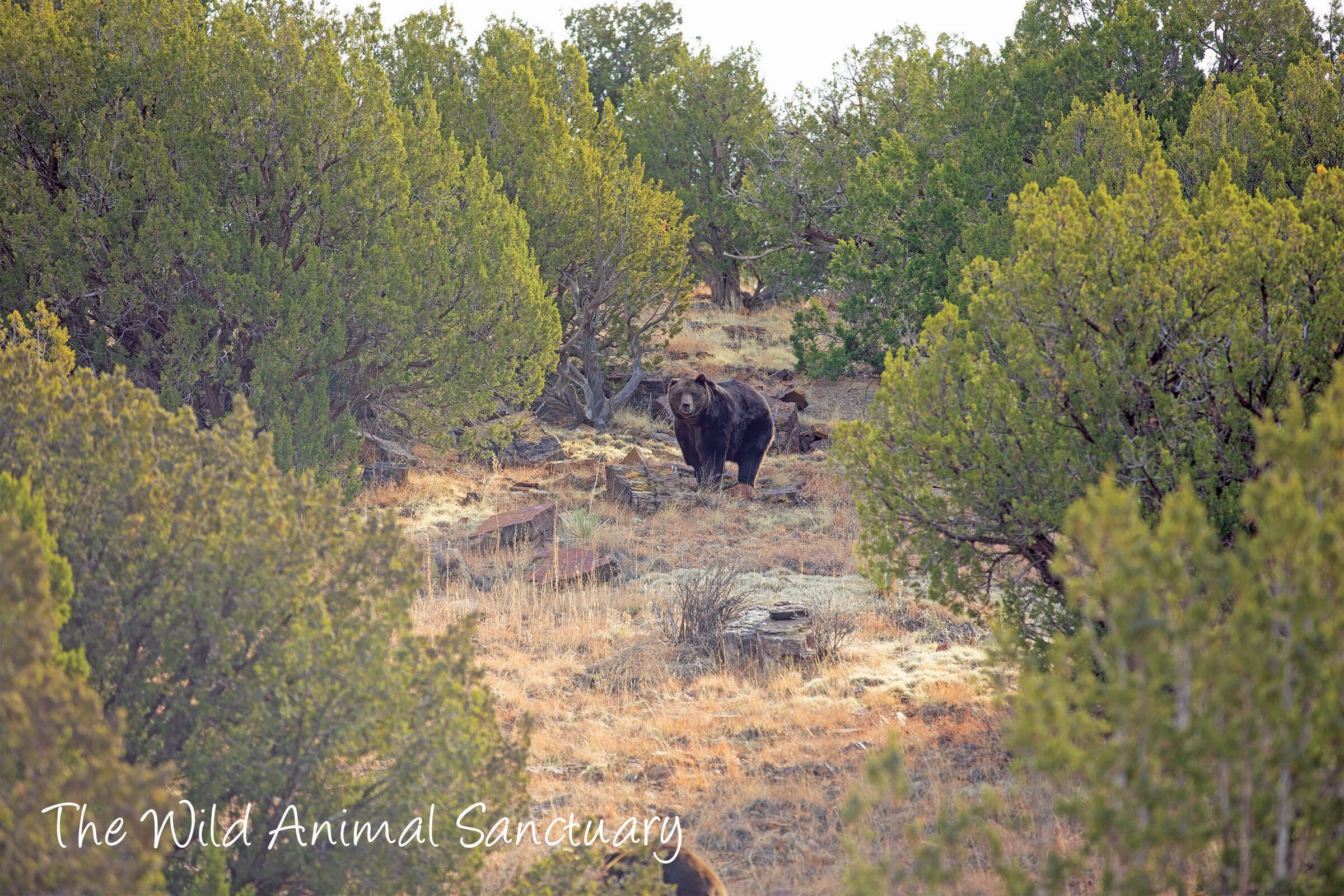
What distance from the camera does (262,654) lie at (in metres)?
3.48

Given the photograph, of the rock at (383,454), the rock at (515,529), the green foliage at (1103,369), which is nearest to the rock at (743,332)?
the rock at (383,454)

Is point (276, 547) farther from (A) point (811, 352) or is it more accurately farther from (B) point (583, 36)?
(B) point (583, 36)

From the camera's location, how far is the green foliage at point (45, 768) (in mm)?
2209

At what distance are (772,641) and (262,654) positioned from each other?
14.5ft

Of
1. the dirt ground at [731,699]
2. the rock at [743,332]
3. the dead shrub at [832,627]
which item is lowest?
the dirt ground at [731,699]

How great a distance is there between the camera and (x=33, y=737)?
225 centimetres

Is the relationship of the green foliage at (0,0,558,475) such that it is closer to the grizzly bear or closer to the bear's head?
the bear's head

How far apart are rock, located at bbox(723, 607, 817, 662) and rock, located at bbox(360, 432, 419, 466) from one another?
28.1 feet

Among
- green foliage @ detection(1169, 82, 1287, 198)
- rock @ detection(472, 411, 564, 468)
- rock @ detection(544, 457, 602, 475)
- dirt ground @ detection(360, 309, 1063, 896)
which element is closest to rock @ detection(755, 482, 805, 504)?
dirt ground @ detection(360, 309, 1063, 896)

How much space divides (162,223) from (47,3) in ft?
8.24

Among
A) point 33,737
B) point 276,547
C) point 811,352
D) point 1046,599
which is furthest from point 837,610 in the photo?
point 811,352

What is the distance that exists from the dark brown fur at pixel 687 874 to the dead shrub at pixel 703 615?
341 cm

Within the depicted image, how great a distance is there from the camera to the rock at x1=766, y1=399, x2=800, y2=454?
58.0ft

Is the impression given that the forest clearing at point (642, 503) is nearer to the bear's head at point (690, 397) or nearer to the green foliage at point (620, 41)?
the bear's head at point (690, 397)
